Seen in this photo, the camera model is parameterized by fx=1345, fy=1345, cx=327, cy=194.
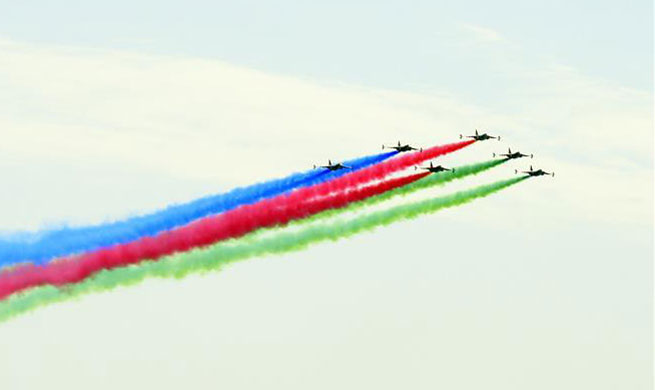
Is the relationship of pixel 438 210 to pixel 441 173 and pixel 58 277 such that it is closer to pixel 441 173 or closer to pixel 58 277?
pixel 441 173

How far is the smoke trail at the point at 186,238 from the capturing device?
104 m

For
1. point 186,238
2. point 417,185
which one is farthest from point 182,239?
point 417,185

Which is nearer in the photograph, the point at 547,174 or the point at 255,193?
the point at 255,193

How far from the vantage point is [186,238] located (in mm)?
107000

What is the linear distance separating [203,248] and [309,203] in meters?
9.74

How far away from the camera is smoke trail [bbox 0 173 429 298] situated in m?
104

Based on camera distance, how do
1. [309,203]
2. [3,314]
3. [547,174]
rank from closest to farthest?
[3,314], [309,203], [547,174]

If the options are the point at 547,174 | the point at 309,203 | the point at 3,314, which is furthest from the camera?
the point at 547,174

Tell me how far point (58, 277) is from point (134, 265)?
19.4 ft

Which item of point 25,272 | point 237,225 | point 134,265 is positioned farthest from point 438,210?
point 25,272

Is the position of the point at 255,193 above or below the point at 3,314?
above

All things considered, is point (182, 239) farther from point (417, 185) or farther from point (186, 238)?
point (417, 185)

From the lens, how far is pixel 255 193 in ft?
358

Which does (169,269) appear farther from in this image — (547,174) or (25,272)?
(547,174)
